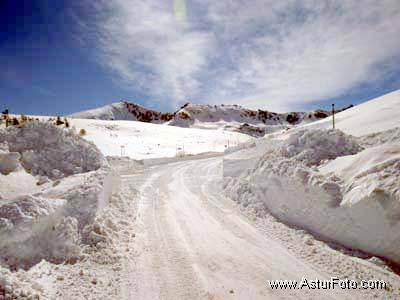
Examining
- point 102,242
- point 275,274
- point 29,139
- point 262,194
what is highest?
point 29,139

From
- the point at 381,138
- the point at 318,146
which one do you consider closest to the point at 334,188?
the point at 318,146

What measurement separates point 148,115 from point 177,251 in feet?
436

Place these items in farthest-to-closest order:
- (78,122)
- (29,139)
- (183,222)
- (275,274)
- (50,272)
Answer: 1. (78,122)
2. (29,139)
3. (183,222)
4. (275,274)
5. (50,272)

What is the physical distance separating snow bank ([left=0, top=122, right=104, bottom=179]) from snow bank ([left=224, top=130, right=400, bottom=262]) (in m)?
6.51

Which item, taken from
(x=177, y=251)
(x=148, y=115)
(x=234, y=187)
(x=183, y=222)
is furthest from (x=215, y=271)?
(x=148, y=115)

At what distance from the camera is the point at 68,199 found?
6023 millimetres

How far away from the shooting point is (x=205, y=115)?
113625 mm

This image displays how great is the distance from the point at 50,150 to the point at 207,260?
733 cm

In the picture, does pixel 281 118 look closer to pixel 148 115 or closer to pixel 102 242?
pixel 148 115

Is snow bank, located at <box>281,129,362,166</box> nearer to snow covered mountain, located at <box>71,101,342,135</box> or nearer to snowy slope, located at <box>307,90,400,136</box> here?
snowy slope, located at <box>307,90,400,136</box>

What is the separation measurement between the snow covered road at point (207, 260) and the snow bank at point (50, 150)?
3046 mm

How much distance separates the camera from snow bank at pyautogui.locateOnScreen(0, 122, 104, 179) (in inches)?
320

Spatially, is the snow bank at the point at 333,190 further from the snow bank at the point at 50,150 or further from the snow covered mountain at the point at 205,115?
the snow covered mountain at the point at 205,115

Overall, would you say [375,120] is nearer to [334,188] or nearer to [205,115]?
[334,188]
